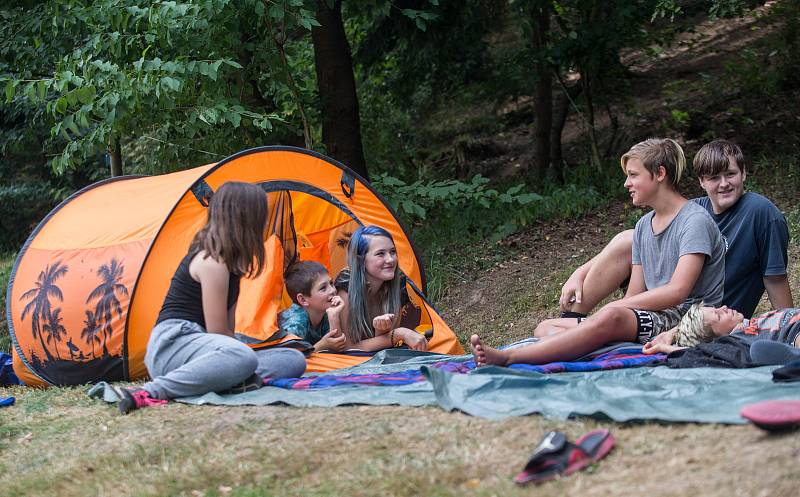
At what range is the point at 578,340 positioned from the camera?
151 inches

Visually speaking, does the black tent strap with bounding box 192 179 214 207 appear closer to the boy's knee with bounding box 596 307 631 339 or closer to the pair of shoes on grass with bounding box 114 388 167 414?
the pair of shoes on grass with bounding box 114 388 167 414

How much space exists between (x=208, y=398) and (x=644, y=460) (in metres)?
1.91

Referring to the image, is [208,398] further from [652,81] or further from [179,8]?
[652,81]

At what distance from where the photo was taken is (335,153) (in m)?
8.00

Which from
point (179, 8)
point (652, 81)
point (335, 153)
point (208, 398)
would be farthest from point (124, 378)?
point (652, 81)

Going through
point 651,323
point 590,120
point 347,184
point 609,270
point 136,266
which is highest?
point 590,120

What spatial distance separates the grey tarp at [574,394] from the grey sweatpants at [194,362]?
0.06 meters

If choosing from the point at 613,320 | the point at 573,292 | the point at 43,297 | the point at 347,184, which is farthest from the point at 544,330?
the point at 43,297

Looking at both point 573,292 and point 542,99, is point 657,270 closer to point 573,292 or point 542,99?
point 573,292

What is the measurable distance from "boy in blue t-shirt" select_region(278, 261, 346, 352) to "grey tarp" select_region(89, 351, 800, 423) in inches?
44.5

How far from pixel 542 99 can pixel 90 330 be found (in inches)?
236

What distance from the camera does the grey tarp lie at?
2.79m

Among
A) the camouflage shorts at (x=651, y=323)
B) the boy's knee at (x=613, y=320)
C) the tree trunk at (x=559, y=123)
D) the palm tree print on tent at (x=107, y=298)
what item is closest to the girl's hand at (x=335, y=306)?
the palm tree print on tent at (x=107, y=298)

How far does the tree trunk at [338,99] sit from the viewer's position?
795 cm
